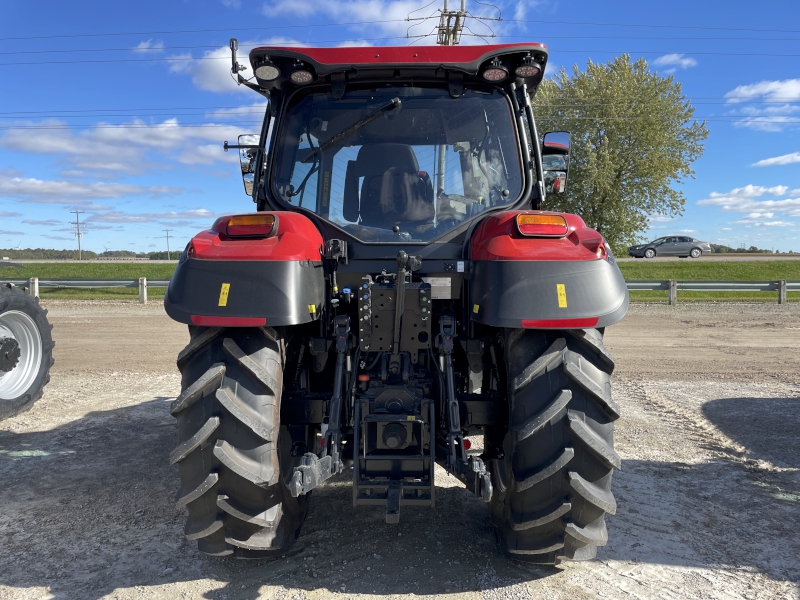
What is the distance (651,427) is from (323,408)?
3.81m

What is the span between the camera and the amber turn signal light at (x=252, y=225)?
2889 millimetres

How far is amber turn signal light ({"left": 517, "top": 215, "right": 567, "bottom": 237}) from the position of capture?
2854 mm

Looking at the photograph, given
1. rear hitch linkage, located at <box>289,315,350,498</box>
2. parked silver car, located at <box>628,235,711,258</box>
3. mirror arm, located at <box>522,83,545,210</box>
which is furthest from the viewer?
parked silver car, located at <box>628,235,711,258</box>

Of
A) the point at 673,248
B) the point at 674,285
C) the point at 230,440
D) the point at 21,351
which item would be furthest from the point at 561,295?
the point at 673,248

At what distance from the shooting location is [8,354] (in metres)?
5.92

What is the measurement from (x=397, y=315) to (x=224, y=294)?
31.7 inches

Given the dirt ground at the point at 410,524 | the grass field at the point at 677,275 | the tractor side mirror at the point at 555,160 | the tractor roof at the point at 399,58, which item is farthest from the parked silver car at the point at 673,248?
the tractor roof at the point at 399,58

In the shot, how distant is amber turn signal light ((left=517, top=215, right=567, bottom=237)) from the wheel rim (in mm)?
5243

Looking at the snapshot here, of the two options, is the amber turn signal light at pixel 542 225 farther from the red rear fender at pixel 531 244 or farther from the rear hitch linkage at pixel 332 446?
the rear hitch linkage at pixel 332 446

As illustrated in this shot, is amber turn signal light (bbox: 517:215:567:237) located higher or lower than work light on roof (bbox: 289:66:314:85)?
lower

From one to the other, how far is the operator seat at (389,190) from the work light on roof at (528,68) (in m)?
0.76

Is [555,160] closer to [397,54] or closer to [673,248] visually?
[397,54]

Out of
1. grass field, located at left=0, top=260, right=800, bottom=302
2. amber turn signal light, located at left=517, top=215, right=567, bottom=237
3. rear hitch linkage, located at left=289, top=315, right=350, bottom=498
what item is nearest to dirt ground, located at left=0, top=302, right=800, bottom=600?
rear hitch linkage, located at left=289, top=315, right=350, bottom=498

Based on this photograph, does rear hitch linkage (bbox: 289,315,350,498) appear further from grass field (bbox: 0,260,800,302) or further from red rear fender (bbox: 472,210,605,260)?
grass field (bbox: 0,260,800,302)
